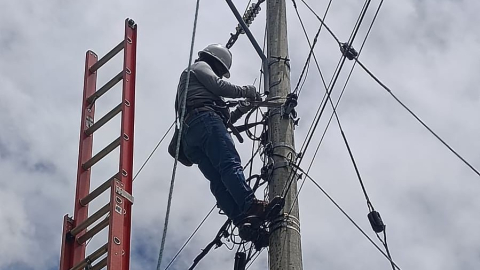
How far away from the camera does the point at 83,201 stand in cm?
446

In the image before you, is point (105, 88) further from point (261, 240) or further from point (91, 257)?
point (261, 240)

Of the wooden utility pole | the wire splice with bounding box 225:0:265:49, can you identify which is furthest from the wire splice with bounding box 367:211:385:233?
the wire splice with bounding box 225:0:265:49

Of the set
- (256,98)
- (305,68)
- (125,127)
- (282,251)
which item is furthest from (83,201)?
(305,68)

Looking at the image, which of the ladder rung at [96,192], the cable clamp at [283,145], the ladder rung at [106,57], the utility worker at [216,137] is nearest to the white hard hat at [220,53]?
the utility worker at [216,137]

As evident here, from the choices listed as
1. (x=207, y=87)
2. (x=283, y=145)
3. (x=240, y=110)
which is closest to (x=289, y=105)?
(x=283, y=145)

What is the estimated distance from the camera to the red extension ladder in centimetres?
407

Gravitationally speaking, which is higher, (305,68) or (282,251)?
(305,68)

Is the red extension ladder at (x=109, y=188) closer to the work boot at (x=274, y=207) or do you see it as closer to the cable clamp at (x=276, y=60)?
the work boot at (x=274, y=207)

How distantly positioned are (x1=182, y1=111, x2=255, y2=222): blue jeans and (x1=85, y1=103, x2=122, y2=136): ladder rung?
145 centimetres

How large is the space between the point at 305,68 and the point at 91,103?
2.66 meters

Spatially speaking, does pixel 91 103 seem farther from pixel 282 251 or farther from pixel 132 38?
pixel 282 251

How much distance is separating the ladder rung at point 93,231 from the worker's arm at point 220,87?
8.16 ft

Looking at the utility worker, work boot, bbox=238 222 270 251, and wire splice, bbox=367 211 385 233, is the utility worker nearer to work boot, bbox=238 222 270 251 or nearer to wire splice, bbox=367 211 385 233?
work boot, bbox=238 222 270 251

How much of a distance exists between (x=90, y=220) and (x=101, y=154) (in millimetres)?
458
